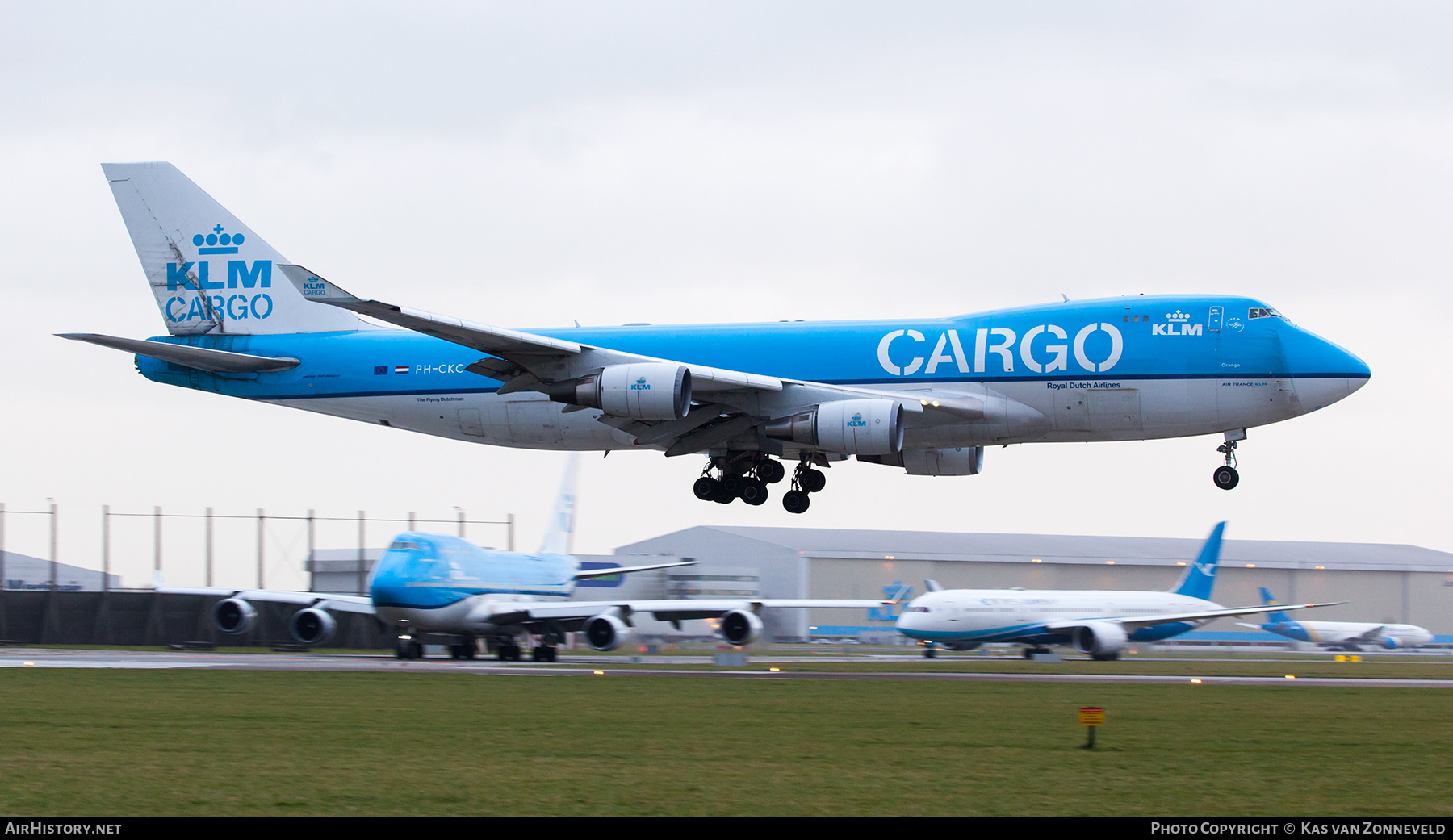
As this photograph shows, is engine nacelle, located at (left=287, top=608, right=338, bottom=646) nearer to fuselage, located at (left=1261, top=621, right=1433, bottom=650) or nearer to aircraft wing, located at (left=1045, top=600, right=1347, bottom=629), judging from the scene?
aircraft wing, located at (left=1045, top=600, right=1347, bottom=629)

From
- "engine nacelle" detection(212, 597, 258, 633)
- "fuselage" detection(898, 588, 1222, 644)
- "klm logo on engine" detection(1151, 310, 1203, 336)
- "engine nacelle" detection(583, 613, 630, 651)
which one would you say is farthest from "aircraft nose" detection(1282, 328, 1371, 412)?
"engine nacelle" detection(212, 597, 258, 633)

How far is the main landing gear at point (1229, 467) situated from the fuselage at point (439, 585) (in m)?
27.8

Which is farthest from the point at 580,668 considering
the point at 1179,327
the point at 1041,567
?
the point at 1041,567

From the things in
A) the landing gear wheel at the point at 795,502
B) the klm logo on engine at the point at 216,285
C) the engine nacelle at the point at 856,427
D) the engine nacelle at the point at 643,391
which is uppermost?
the klm logo on engine at the point at 216,285

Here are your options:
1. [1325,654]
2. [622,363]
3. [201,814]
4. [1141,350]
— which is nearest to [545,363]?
[622,363]

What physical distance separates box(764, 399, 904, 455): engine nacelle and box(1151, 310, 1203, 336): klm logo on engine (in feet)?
21.6

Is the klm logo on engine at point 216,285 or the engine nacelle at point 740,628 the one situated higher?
the klm logo on engine at point 216,285

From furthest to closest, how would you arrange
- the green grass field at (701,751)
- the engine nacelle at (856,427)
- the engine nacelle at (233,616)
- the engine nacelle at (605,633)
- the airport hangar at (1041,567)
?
the airport hangar at (1041,567)
the engine nacelle at (233,616)
the engine nacelle at (605,633)
the engine nacelle at (856,427)
the green grass field at (701,751)

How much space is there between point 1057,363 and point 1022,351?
89 cm

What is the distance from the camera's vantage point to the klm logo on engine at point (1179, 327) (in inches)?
1347

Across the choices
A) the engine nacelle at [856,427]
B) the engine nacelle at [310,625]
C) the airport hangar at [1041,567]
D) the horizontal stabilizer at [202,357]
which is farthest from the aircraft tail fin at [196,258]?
the airport hangar at [1041,567]

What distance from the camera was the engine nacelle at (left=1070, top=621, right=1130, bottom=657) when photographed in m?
57.4

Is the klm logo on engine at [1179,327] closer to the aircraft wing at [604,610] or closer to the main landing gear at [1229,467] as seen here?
the main landing gear at [1229,467]

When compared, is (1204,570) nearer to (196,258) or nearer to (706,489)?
(706,489)
